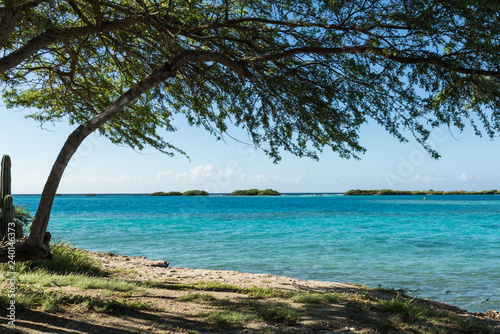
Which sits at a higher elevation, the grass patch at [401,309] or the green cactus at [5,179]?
the green cactus at [5,179]

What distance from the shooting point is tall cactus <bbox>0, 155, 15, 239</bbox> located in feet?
24.8

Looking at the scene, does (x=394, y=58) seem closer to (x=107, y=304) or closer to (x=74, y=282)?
(x=107, y=304)

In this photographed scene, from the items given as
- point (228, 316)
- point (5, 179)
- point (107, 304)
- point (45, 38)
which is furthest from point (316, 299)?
point (5, 179)

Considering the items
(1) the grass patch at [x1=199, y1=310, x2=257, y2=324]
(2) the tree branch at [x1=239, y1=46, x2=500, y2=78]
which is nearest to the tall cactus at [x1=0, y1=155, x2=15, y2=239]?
(1) the grass patch at [x1=199, y1=310, x2=257, y2=324]

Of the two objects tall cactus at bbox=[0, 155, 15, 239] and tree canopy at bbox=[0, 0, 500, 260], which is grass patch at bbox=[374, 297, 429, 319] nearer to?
tree canopy at bbox=[0, 0, 500, 260]

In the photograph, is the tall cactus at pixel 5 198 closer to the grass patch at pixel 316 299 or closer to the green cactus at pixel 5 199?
the green cactus at pixel 5 199

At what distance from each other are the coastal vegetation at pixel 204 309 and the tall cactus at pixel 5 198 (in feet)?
2.98

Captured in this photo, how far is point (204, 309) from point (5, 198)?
5.00m

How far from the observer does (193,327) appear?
16.2 feet

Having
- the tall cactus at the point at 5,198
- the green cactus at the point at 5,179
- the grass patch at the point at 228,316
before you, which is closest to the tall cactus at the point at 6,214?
the tall cactus at the point at 5,198

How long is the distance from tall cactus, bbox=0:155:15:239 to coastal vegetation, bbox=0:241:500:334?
0.91 meters

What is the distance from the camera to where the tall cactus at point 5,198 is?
298 inches

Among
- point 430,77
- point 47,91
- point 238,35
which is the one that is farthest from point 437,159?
point 47,91

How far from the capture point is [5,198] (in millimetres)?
7855
